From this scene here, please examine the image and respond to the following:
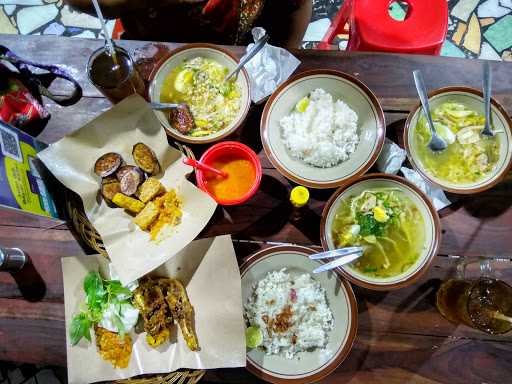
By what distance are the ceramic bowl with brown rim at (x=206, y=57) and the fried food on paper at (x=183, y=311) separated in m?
0.67

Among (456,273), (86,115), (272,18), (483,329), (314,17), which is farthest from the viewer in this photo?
(314,17)

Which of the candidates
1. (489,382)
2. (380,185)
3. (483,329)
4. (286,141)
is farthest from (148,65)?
(489,382)

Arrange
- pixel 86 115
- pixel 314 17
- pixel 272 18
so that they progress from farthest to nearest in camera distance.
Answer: pixel 314 17 < pixel 272 18 < pixel 86 115

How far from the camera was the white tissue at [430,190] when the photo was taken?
202 cm

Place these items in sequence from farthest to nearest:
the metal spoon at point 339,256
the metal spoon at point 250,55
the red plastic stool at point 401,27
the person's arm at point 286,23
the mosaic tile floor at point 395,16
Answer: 1. the mosaic tile floor at point 395,16
2. the person's arm at point 286,23
3. the red plastic stool at point 401,27
4. the metal spoon at point 250,55
5. the metal spoon at point 339,256

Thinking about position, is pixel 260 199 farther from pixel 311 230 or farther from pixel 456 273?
pixel 456 273

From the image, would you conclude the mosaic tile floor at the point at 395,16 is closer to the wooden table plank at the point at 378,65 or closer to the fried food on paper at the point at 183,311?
the wooden table plank at the point at 378,65

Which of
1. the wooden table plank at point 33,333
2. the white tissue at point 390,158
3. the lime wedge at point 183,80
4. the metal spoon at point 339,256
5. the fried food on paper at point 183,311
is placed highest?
the lime wedge at point 183,80

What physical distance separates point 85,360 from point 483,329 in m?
1.71

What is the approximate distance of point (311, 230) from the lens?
2.05 meters

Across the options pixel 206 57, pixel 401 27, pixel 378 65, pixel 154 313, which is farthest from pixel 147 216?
pixel 401 27

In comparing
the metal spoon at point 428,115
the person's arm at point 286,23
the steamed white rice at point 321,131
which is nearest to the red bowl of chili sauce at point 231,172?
the steamed white rice at point 321,131

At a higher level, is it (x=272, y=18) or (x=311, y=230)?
(x=272, y=18)

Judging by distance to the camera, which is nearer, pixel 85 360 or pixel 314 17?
pixel 85 360
